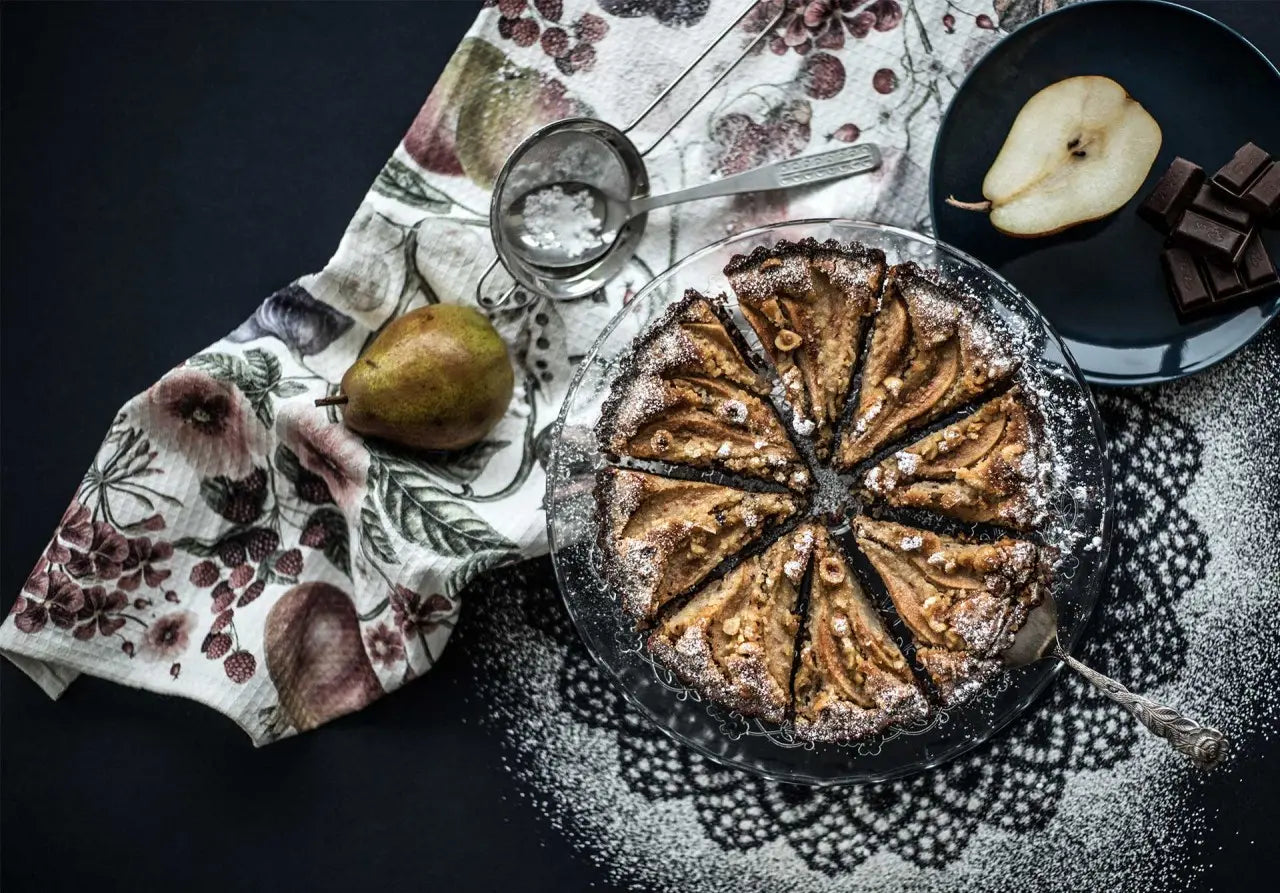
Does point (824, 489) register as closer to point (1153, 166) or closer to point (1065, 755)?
point (1065, 755)

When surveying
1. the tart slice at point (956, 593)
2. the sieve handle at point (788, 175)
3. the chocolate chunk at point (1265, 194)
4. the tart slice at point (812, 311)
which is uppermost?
the chocolate chunk at point (1265, 194)

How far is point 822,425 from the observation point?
2467 millimetres

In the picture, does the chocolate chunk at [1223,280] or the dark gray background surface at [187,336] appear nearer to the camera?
the chocolate chunk at [1223,280]

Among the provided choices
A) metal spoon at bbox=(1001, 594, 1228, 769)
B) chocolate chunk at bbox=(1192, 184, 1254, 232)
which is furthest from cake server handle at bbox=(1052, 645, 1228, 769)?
chocolate chunk at bbox=(1192, 184, 1254, 232)

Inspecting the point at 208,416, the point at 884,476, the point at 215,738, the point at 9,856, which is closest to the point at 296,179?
the point at 208,416

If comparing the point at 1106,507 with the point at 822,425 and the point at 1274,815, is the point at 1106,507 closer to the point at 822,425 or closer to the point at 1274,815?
the point at 822,425

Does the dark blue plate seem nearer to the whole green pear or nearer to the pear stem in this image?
the pear stem

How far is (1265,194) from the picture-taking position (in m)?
2.27

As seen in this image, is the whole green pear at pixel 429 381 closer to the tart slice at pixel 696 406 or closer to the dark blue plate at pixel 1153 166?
the tart slice at pixel 696 406

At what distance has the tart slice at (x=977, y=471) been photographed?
2.31m

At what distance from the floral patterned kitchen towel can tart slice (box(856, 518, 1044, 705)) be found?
78 cm

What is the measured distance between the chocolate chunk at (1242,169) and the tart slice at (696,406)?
109 centimetres

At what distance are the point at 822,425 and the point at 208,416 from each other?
4.87 ft

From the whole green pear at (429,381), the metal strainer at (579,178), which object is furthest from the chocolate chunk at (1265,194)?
the whole green pear at (429,381)
